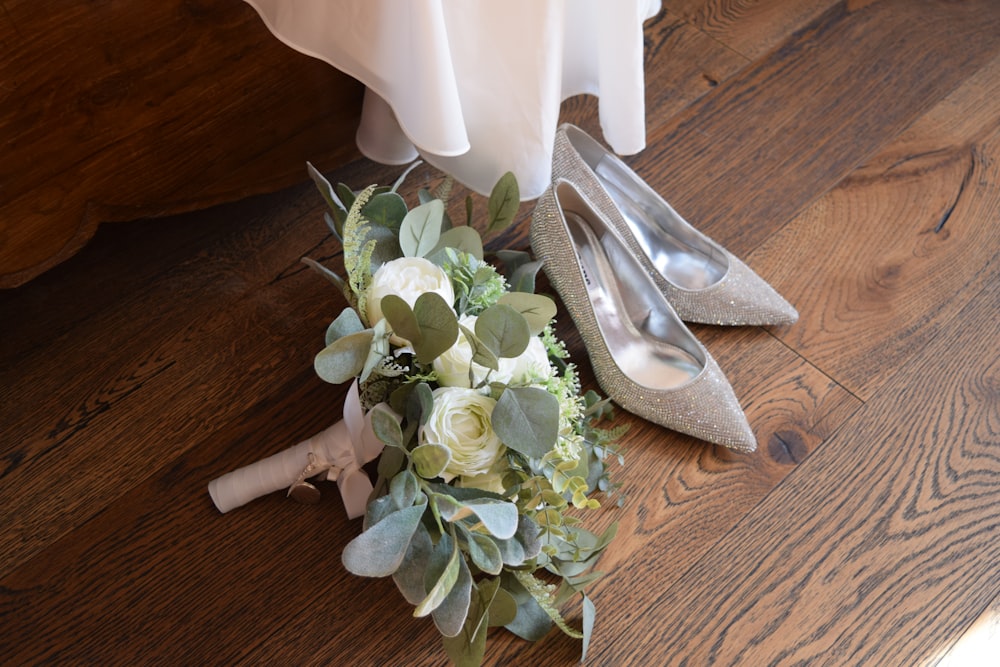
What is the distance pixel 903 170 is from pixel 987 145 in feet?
0.51

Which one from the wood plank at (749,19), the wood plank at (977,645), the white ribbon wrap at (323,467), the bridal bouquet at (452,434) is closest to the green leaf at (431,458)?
the bridal bouquet at (452,434)

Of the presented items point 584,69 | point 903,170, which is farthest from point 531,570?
point 903,170

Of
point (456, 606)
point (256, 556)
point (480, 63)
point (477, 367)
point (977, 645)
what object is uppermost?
point (480, 63)

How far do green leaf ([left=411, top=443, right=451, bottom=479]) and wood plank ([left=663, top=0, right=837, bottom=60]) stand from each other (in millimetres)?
947

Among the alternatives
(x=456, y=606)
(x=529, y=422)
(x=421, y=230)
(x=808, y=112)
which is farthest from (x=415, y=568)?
(x=808, y=112)

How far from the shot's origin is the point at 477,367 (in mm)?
754

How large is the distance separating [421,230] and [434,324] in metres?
0.14

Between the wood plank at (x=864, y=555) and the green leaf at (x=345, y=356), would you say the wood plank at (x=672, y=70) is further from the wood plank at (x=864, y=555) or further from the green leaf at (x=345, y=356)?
the green leaf at (x=345, y=356)

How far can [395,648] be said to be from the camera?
2.77 feet

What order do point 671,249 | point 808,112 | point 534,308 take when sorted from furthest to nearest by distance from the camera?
point 808,112, point 671,249, point 534,308

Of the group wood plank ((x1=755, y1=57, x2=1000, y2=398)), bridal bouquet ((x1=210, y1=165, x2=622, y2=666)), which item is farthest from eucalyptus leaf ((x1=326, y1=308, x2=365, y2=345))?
wood plank ((x1=755, y1=57, x2=1000, y2=398))

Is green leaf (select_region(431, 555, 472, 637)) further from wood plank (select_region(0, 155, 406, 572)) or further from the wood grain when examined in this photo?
the wood grain

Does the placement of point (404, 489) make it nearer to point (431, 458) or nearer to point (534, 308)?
point (431, 458)

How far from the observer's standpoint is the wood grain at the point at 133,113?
749 mm
